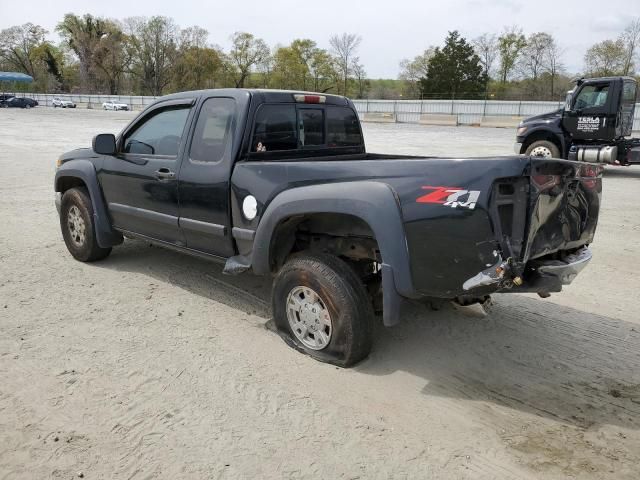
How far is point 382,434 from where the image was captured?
2980 millimetres

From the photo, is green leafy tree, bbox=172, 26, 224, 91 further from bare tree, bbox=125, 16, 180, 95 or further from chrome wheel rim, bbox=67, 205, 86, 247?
chrome wheel rim, bbox=67, 205, 86, 247

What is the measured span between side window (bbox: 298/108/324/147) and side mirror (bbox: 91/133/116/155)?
1857mm

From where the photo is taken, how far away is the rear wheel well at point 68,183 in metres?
5.96

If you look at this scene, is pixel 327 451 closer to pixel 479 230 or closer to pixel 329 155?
pixel 479 230

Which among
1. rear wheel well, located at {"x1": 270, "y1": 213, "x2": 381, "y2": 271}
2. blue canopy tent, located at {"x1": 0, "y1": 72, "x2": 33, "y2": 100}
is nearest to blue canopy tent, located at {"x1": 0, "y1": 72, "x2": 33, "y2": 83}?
blue canopy tent, located at {"x1": 0, "y1": 72, "x2": 33, "y2": 100}

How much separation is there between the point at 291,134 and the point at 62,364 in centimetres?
250

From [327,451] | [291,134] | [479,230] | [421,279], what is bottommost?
[327,451]

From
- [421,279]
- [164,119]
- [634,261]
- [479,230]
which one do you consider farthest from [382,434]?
[634,261]

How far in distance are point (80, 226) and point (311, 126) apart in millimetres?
2881

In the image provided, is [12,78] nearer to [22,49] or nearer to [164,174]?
[22,49]

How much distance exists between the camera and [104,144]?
514 cm

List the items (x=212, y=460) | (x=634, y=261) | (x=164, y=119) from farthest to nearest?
(x=634, y=261) → (x=164, y=119) → (x=212, y=460)

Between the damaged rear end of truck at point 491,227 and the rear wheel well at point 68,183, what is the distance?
4235mm

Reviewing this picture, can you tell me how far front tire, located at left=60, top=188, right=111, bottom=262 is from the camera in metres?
5.71
